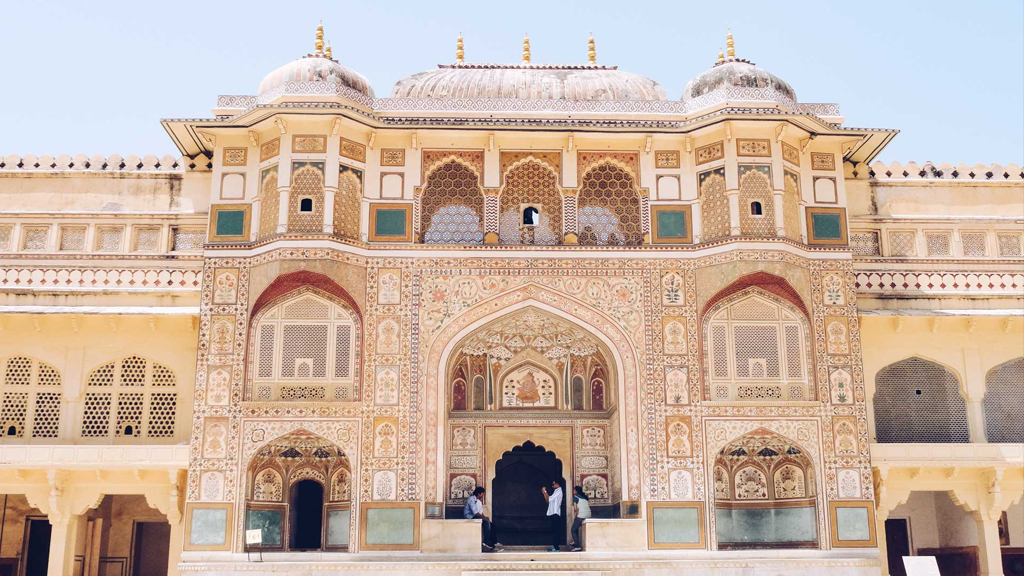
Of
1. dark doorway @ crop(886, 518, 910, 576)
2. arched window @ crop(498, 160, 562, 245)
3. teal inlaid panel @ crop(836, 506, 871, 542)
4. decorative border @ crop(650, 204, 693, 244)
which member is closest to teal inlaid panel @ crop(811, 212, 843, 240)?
decorative border @ crop(650, 204, 693, 244)

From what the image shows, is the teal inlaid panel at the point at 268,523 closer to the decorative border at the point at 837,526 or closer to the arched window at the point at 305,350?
the arched window at the point at 305,350

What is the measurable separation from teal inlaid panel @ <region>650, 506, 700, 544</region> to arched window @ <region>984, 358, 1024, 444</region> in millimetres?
4575

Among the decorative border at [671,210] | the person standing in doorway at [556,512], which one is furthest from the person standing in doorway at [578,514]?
the decorative border at [671,210]

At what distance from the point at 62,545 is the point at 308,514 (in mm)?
3264

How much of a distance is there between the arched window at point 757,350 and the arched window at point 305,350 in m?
4.69

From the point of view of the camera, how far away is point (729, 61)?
16.3 m

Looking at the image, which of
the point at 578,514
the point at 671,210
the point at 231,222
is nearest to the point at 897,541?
the point at 578,514

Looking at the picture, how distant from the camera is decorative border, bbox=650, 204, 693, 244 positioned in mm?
15367

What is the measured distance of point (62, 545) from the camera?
14430 millimetres

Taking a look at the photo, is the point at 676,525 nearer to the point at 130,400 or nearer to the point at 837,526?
the point at 837,526

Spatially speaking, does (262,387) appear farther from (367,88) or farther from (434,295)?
(367,88)

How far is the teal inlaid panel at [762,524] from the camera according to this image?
14883 millimetres

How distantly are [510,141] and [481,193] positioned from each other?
0.81 metres

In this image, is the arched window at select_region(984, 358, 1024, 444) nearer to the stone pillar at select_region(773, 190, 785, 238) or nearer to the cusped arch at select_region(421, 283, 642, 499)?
the stone pillar at select_region(773, 190, 785, 238)
